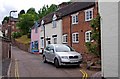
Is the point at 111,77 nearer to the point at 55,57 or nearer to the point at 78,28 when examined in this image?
the point at 55,57

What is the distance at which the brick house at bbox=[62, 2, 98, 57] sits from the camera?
2488 centimetres

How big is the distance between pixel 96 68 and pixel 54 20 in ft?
65.5

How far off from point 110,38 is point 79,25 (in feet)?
52.8

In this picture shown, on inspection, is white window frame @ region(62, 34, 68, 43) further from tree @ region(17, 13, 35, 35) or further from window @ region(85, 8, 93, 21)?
tree @ region(17, 13, 35, 35)

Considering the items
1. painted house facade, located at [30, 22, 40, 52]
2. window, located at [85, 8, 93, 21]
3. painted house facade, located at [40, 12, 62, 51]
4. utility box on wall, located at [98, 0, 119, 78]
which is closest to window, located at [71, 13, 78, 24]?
window, located at [85, 8, 93, 21]

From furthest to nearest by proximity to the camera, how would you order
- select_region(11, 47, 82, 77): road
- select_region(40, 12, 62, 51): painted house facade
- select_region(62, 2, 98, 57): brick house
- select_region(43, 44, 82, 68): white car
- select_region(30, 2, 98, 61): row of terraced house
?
select_region(40, 12, 62, 51): painted house facade
select_region(30, 2, 98, 61): row of terraced house
select_region(62, 2, 98, 57): brick house
select_region(43, 44, 82, 68): white car
select_region(11, 47, 82, 77): road

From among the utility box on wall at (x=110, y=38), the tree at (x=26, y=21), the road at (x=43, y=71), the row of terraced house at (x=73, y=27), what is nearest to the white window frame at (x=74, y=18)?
the row of terraced house at (x=73, y=27)

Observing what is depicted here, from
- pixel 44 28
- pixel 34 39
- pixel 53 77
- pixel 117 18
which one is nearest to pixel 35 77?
pixel 53 77

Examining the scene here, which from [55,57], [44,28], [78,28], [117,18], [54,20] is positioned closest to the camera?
[117,18]

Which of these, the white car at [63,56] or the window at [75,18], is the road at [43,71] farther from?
the window at [75,18]

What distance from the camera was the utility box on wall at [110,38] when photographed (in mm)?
10992

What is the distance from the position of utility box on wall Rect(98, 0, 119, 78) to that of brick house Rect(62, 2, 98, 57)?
36.1 feet

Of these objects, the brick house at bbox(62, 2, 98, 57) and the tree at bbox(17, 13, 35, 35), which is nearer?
the brick house at bbox(62, 2, 98, 57)

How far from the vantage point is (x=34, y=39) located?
169 ft
